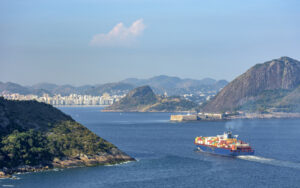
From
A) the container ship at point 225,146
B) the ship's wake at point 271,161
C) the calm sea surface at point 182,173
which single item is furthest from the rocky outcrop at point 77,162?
the ship's wake at point 271,161

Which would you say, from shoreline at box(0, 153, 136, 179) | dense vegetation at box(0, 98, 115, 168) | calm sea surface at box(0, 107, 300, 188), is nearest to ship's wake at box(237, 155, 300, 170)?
calm sea surface at box(0, 107, 300, 188)

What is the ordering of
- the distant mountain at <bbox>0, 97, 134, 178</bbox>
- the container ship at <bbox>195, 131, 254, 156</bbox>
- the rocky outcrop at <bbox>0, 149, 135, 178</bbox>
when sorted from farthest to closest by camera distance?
the container ship at <bbox>195, 131, 254, 156</bbox>
the distant mountain at <bbox>0, 97, 134, 178</bbox>
the rocky outcrop at <bbox>0, 149, 135, 178</bbox>

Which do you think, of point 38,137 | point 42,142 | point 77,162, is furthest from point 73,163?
point 38,137

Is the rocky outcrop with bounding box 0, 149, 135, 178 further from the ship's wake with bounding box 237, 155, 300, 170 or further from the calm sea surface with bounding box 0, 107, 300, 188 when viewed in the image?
the ship's wake with bounding box 237, 155, 300, 170

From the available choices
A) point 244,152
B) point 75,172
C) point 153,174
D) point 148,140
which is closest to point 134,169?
point 153,174

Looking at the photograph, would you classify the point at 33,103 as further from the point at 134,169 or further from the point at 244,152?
the point at 244,152

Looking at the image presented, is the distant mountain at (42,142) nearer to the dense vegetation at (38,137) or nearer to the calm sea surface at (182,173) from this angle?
the dense vegetation at (38,137)

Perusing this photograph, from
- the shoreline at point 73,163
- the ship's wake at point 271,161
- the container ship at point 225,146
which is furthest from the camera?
the container ship at point 225,146
